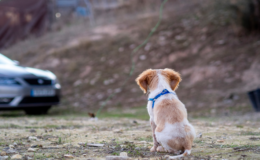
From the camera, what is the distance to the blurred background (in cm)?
961

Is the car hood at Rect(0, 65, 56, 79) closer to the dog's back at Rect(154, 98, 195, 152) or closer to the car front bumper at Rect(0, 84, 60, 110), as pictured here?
the car front bumper at Rect(0, 84, 60, 110)

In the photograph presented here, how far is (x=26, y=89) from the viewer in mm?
7422

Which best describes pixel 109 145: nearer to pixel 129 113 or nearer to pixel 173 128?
pixel 173 128

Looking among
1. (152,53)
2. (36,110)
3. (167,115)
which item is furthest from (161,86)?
(152,53)

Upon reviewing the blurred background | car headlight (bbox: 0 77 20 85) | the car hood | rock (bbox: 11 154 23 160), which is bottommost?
rock (bbox: 11 154 23 160)

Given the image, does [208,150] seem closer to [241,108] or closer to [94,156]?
[94,156]

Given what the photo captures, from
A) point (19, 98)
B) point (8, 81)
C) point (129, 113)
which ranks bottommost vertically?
point (129, 113)

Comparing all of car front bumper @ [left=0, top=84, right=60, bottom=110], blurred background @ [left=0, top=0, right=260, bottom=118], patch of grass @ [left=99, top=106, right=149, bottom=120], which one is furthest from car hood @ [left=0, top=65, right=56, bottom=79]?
patch of grass @ [left=99, top=106, right=149, bottom=120]

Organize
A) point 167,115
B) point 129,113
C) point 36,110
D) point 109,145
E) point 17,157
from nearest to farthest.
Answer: point 17,157, point 167,115, point 109,145, point 36,110, point 129,113

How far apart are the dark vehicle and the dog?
15.9 feet

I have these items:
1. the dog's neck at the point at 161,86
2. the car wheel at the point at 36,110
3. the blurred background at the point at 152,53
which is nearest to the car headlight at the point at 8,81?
the car wheel at the point at 36,110

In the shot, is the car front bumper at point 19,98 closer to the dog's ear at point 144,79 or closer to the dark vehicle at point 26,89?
the dark vehicle at point 26,89

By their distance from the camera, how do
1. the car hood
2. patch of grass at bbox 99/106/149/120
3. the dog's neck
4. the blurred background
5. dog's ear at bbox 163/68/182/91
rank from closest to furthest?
the dog's neck → dog's ear at bbox 163/68/182/91 → the car hood → patch of grass at bbox 99/106/149/120 → the blurred background

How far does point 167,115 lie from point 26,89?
538 centimetres
